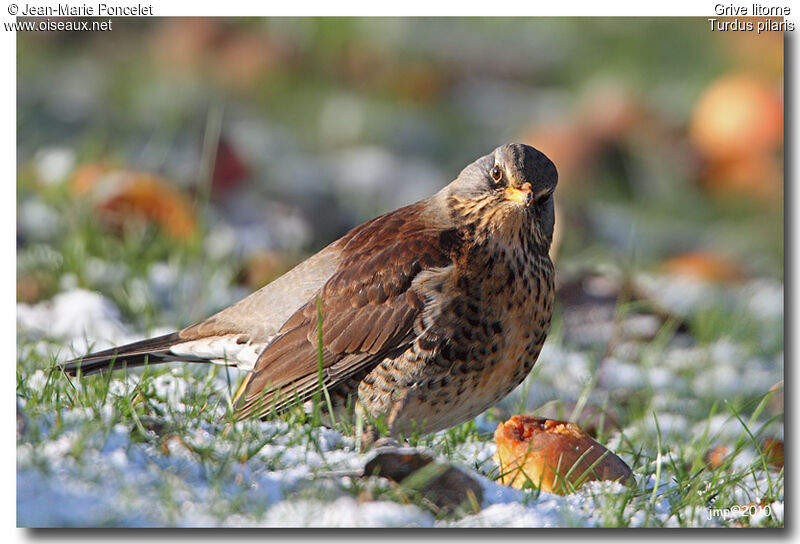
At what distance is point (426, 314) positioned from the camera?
3.69m

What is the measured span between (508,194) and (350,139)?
3.79 m

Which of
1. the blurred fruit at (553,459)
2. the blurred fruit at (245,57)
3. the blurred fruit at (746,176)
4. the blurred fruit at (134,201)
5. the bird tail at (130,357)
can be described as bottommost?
the blurred fruit at (553,459)

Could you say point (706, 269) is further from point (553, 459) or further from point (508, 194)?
point (553, 459)

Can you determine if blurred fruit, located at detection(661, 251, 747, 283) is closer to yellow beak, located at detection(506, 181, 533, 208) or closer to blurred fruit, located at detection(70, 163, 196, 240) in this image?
blurred fruit, located at detection(70, 163, 196, 240)

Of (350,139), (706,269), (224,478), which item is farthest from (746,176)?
(224,478)

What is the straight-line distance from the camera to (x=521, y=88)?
7.80 m

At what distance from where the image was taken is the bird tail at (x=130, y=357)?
13.0ft

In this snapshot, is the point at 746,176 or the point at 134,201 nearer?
the point at 134,201

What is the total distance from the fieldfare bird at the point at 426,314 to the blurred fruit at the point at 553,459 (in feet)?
0.69

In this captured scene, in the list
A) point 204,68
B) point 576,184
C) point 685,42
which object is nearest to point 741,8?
point 685,42

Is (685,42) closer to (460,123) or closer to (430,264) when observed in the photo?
(460,123)

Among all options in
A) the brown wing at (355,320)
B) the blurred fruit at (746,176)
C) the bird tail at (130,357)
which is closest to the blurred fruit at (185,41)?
the bird tail at (130,357)

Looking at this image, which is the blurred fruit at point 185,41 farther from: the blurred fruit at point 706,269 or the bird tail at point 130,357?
the blurred fruit at point 706,269

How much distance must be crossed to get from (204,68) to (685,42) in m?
3.10
